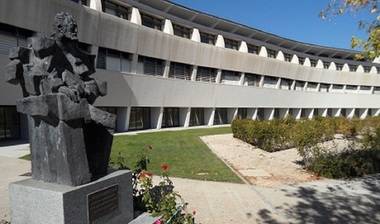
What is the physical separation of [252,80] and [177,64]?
45.9ft

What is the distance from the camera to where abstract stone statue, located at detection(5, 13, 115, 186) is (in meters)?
4.83

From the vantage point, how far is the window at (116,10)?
2711cm

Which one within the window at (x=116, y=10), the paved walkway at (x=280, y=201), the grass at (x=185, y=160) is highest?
the window at (x=116, y=10)

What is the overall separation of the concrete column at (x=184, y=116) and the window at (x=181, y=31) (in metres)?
7.26

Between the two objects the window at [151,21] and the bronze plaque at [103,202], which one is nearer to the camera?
the bronze plaque at [103,202]

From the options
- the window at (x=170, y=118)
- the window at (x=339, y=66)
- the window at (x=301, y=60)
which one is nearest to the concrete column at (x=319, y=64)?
the window at (x=301, y=60)

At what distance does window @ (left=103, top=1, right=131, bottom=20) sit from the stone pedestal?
78.1 ft

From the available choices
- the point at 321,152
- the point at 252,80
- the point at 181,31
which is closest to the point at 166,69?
the point at 181,31

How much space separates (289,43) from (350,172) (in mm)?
41734

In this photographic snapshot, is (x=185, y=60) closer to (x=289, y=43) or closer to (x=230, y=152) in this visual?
(x=230, y=152)

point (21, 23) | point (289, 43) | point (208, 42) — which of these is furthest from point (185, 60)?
point (289, 43)

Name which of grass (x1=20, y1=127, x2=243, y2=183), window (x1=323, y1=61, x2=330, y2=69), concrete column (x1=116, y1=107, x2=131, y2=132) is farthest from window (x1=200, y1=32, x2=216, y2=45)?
window (x1=323, y1=61, x2=330, y2=69)

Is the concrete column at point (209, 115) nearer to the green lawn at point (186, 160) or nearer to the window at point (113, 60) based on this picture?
the window at point (113, 60)

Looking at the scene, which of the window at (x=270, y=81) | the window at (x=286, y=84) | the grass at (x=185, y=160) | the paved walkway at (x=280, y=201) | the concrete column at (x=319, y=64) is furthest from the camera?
the concrete column at (x=319, y=64)
